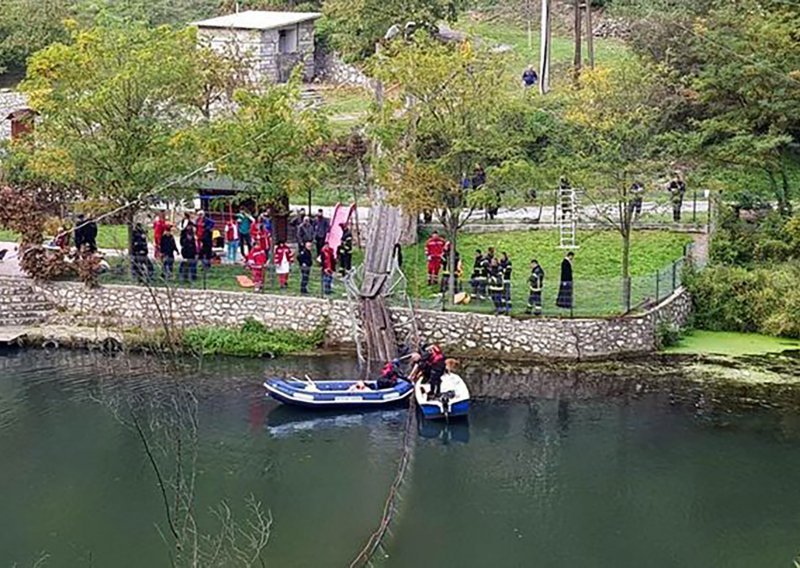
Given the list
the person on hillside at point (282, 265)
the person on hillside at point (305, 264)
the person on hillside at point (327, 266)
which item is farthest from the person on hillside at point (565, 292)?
the person on hillside at point (282, 265)

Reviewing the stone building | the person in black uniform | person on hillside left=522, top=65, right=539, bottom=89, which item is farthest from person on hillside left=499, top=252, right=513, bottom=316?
the stone building

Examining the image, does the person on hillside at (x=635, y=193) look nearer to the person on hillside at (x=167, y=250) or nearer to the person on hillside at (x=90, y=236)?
the person on hillside at (x=167, y=250)

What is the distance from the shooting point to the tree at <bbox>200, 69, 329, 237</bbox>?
32.9 m

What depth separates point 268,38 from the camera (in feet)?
155

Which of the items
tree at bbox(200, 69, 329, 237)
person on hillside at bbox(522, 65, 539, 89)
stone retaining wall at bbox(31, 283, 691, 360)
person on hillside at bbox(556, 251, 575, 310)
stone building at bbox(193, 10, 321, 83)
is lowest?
stone retaining wall at bbox(31, 283, 691, 360)

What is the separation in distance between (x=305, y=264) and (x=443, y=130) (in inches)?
182

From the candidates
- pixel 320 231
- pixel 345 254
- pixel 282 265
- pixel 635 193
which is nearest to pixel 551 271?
pixel 635 193

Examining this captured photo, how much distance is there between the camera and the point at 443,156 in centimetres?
3169

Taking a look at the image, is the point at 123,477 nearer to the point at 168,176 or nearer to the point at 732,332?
the point at 168,176

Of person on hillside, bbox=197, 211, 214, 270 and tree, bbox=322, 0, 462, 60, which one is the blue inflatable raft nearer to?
person on hillside, bbox=197, 211, 214, 270

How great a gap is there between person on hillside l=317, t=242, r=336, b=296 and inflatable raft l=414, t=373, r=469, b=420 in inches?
213

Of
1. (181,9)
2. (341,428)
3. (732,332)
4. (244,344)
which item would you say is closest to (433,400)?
(341,428)

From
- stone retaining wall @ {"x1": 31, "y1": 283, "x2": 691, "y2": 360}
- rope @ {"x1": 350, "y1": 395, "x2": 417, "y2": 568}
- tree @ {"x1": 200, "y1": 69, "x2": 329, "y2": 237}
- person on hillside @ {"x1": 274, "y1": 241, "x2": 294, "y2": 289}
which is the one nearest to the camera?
rope @ {"x1": 350, "y1": 395, "x2": 417, "y2": 568}

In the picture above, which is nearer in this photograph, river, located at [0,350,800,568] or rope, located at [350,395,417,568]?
rope, located at [350,395,417,568]
